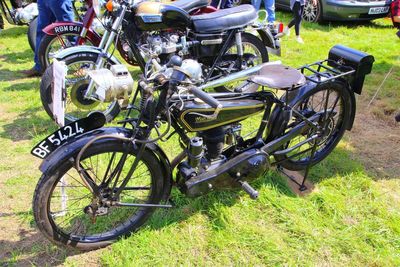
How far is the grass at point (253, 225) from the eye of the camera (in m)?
2.45

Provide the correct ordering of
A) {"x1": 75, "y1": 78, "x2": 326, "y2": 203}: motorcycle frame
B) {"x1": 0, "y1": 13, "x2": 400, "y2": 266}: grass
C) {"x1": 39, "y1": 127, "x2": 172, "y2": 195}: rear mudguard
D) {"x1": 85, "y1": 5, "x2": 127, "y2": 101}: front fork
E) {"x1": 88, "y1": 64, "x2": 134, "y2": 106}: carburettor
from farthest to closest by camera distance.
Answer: {"x1": 85, "y1": 5, "x2": 127, "y2": 101}: front fork, {"x1": 0, "y1": 13, "x2": 400, "y2": 266}: grass, {"x1": 88, "y1": 64, "x2": 134, "y2": 106}: carburettor, {"x1": 75, "y1": 78, "x2": 326, "y2": 203}: motorcycle frame, {"x1": 39, "y1": 127, "x2": 172, "y2": 195}: rear mudguard

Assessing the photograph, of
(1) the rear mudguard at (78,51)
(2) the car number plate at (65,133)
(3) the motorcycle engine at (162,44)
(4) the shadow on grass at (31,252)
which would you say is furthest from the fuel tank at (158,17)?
(4) the shadow on grass at (31,252)

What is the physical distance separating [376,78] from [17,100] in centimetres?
460

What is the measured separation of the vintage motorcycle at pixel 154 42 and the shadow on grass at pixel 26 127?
243 mm

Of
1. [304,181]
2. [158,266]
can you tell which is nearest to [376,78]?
[304,181]

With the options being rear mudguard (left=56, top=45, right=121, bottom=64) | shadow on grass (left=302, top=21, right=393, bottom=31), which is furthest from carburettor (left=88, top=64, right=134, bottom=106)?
shadow on grass (left=302, top=21, right=393, bottom=31)

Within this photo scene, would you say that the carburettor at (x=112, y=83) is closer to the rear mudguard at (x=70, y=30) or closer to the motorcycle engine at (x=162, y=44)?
the motorcycle engine at (x=162, y=44)

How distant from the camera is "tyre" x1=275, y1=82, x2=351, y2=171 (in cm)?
292

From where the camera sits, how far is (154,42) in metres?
3.79

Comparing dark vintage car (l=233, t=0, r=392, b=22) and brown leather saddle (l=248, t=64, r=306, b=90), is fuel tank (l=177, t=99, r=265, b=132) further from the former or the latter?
dark vintage car (l=233, t=0, r=392, b=22)

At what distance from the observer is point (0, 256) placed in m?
2.42

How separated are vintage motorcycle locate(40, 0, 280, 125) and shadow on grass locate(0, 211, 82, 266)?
1.20 meters

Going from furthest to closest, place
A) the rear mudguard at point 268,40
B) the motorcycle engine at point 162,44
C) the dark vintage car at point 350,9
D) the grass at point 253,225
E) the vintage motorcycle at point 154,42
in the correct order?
the dark vintage car at point 350,9 < the rear mudguard at point 268,40 < the motorcycle engine at point 162,44 < the vintage motorcycle at point 154,42 < the grass at point 253,225

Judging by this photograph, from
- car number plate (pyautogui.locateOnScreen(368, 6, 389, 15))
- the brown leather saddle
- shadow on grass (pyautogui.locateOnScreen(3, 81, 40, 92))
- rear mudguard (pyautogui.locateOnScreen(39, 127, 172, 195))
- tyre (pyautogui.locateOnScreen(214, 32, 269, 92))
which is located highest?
the brown leather saddle
